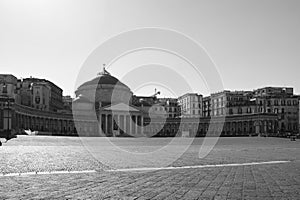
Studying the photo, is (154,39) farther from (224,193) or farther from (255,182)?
(224,193)

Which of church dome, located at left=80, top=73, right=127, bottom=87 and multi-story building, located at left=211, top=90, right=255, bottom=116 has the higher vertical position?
church dome, located at left=80, top=73, right=127, bottom=87

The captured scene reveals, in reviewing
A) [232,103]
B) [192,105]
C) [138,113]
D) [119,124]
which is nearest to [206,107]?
[192,105]

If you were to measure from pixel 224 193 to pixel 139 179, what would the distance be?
3.71 metres

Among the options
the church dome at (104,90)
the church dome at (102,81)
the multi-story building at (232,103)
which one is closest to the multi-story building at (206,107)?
the multi-story building at (232,103)

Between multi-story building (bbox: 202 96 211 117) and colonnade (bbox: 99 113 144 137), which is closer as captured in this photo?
colonnade (bbox: 99 113 144 137)

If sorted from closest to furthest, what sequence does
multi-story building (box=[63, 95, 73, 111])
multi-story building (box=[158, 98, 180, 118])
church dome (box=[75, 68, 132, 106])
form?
church dome (box=[75, 68, 132, 106])
multi-story building (box=[63, 95, 73, 111])
multi-story building (box=[158, 98, 180, 118])

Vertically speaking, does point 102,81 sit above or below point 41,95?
above

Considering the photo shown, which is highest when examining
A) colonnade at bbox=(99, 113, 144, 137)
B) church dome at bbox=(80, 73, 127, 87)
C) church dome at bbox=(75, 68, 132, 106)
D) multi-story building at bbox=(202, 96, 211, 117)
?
church dome at bbox=(80, 73, 127, 87)

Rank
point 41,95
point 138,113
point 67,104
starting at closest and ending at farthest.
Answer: point 41,95 < point 138,113 < point 67,104

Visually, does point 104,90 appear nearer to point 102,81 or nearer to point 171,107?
point 102,81

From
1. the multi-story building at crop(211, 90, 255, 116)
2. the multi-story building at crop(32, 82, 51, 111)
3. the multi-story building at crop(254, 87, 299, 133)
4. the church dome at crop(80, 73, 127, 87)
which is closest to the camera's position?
the multi-story building at crop(32, 82, 51, 111)

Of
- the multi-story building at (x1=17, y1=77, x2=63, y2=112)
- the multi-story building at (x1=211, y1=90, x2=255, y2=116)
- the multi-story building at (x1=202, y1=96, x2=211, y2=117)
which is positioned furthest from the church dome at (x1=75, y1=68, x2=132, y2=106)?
the multi-story building at (x1=202, y1=96, x2=211, y2=117)

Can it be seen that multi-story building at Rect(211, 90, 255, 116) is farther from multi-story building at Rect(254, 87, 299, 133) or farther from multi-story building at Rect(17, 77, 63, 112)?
multi-story building at Rect(17, 77, 63, 112)

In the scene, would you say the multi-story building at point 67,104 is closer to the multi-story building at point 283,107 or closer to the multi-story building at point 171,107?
the multi-story building at point 171,107
